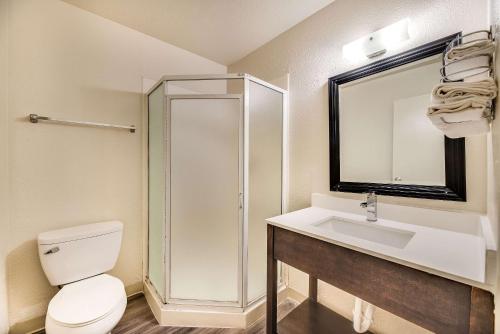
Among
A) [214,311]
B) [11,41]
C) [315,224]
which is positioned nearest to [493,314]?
[315,224]

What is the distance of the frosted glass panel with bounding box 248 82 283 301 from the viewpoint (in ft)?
5.33

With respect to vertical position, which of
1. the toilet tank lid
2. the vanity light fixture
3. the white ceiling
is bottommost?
the toilet tank lid

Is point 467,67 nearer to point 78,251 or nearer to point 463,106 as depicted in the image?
point 463,106

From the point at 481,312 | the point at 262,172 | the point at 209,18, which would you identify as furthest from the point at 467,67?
the point at 209,18

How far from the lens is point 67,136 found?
1572mm

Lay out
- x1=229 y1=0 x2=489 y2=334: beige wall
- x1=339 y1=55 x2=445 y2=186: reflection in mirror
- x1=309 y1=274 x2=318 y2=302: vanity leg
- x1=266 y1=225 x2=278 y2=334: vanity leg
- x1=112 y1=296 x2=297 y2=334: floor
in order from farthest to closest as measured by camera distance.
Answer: x1=309 y1=274 x2=318 y2=302: vanity leg → x1=112 y1=296 x2=297 y2=334: floor → x1=266 y1=225 x2=278 y2=334: vanity leg → x1=339 y1=55 x2=445 y2=186: reflection in mirror → x1=229 y1=0 x2=489 y2=334: beige wall

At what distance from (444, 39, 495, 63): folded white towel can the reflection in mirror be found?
1.11 feet

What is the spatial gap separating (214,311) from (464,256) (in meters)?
1.49

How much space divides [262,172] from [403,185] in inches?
36.5

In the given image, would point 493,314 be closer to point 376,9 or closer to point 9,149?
point 376,9

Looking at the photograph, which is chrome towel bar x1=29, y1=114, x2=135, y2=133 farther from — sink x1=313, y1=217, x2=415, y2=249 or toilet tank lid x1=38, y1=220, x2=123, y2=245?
sink x1=313, y1=217, x2=415, y2=249

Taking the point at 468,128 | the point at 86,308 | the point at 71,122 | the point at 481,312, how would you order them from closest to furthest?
the point at 481,312
the point at 468,128
the point at 86,308
the point at 71,122

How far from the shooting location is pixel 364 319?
1.19m

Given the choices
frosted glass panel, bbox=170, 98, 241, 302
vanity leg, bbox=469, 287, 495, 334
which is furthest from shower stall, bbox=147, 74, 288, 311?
vanity leg, bbox=469, 287, 495, 334
